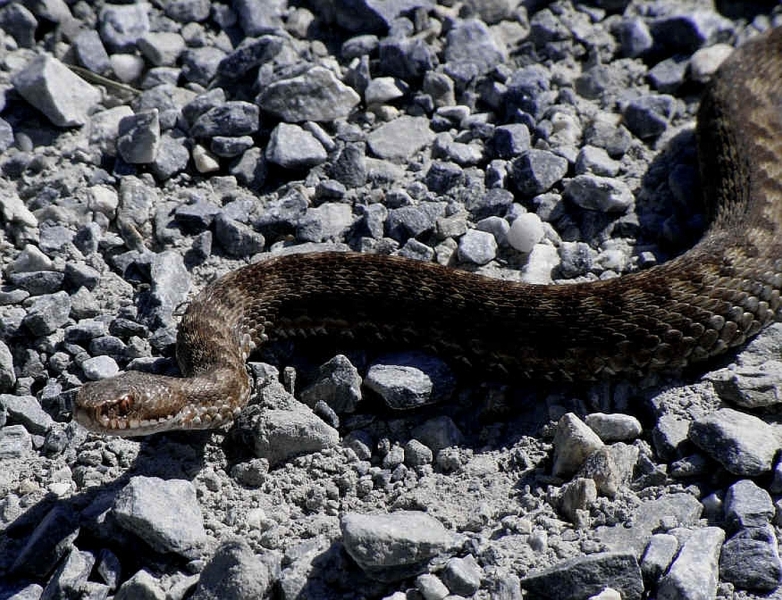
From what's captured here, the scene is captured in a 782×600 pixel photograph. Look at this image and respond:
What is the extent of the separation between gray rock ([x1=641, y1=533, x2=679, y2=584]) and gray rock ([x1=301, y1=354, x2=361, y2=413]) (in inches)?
93.0

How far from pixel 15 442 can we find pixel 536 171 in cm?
475

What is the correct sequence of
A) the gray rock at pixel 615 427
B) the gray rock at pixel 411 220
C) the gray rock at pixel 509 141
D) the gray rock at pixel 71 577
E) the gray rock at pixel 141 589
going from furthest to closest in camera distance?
the gray rock at pixel 509 141 → the gray rock at pixel 411 220 → the gray rock at pixel 615 427 → the gray rock at pixel 71 577 → the gray rock at pixel 141 589

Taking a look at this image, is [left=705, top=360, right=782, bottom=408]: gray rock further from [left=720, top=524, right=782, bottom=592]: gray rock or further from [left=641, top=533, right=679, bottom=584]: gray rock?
[left=641, top=533, right=679, bottom=584]: gray rock

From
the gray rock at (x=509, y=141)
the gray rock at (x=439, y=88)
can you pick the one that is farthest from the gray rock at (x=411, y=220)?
the gray rock at (x=439, y=88)

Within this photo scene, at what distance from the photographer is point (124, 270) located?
7988 millimetres

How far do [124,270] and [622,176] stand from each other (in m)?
4.51

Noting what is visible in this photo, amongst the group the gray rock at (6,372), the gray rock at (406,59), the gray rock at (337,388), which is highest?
the gray rock at (406,59)

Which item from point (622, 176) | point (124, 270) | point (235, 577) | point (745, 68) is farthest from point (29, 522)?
point (745, 68)

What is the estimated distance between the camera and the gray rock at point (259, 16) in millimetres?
9875

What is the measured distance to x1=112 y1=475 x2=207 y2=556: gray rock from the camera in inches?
230

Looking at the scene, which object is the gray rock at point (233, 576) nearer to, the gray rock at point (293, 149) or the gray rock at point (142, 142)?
the gray rock at point (293, 149)

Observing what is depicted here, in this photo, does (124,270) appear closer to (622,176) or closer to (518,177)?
(518,177)

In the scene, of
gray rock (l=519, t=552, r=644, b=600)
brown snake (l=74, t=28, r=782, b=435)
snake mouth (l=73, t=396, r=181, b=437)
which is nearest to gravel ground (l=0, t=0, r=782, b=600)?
gray rock (l=519, t=552, r=644, b=600)

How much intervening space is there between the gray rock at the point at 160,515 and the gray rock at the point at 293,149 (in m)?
3.46
